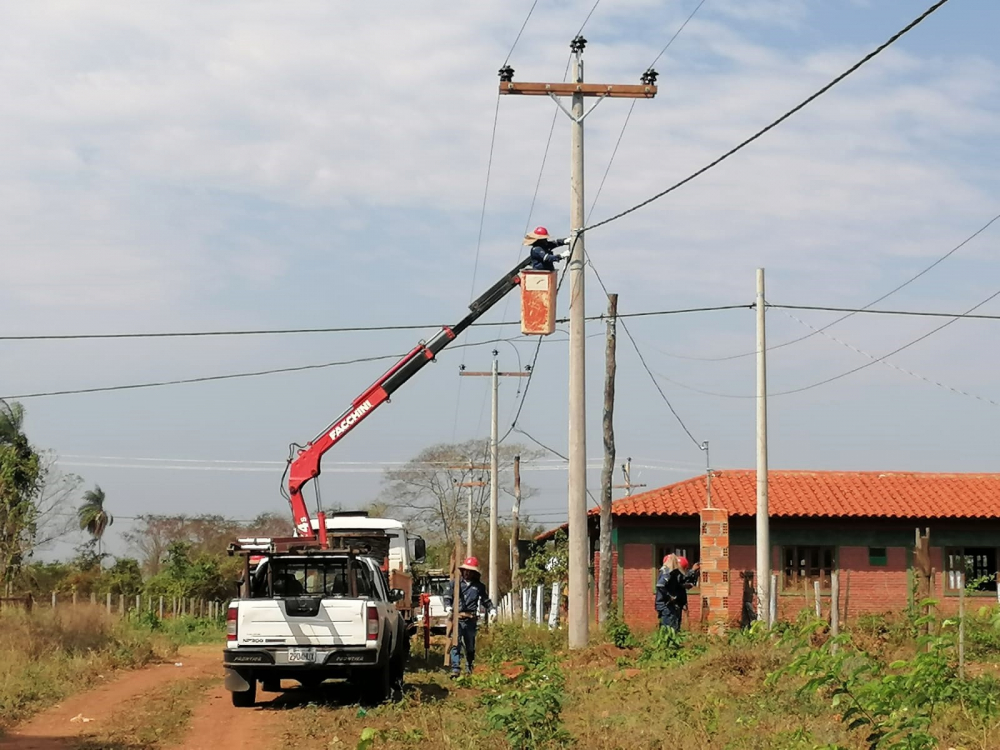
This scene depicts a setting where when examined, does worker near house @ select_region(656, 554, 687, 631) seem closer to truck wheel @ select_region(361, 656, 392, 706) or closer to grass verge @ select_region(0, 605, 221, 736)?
truck wheel @ select_region(361, 656, 392, 706)

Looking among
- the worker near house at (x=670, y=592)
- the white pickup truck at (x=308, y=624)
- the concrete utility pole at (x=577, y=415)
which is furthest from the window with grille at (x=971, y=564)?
the white pickup truck at (x=308, y=624)

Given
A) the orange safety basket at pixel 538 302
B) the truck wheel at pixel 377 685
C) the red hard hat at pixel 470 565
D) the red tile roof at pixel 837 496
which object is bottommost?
the truck wheel at pixel 377 685

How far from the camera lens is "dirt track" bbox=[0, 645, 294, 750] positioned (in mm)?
12945

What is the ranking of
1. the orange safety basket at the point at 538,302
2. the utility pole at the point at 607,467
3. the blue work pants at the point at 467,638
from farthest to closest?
the utility pole at the point at 607,467 → the orange safety basket at the point at 538,302 → the blue work pants at the point at 467,638

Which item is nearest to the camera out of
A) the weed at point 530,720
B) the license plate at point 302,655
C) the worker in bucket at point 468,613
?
the weed at point 530,720

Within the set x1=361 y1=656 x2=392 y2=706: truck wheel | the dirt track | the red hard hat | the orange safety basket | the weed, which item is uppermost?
the orange safety basket

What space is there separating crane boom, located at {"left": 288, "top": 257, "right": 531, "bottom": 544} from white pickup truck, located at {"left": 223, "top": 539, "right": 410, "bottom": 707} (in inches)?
167

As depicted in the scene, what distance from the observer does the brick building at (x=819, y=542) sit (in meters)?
36.7

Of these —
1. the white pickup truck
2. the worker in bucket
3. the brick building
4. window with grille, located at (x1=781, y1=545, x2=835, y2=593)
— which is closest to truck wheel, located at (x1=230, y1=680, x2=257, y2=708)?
the white pickup truck

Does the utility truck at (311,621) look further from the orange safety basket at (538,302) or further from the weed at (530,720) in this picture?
the orange safety basket at (538,302)

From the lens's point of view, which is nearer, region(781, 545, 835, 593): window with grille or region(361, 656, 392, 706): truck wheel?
region(361, 656, 392, 706): truck wheel

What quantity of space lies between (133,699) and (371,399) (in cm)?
658

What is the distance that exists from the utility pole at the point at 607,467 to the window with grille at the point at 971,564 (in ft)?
47.1

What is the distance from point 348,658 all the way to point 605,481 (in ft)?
41.8
